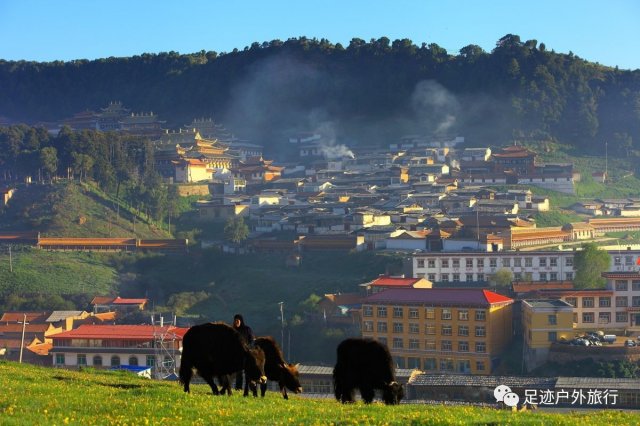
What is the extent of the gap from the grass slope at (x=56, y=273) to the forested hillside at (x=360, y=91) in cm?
4509

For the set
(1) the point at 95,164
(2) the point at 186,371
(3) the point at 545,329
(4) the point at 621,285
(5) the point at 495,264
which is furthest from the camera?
(1) the point at 95,164

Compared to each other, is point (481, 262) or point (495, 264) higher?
point (481, 262)

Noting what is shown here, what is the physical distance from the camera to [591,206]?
7531cm

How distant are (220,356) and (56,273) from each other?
49695 mm

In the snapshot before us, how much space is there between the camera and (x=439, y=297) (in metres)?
45.2

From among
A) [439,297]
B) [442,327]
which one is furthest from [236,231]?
[442,327]

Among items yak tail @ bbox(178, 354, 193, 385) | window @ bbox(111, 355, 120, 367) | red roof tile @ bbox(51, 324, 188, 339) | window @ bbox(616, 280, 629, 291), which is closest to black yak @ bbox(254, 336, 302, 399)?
yak tail @ bbox(178, 354, 193, 385)

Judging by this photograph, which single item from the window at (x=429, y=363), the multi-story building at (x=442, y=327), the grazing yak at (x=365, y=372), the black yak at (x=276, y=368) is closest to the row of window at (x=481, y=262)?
the multi-story building at (x=442, y=327)

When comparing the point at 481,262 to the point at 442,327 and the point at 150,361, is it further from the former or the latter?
the point at 150,361

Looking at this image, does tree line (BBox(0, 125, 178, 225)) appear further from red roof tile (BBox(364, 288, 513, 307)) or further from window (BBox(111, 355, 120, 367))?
window (BBox(111, 355, 120, 367))

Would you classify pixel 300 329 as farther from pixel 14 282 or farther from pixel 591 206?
pixel 591 206

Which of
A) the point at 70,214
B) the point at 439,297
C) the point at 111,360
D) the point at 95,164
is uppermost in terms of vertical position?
the point at 95,164

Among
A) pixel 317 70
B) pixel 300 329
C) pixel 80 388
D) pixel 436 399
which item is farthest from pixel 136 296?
pixel 317 70

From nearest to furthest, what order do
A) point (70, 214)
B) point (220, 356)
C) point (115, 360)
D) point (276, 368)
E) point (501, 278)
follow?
point (220, 356), point (276, 368), point (115, 360), point (501, 278), point (70, 214)
